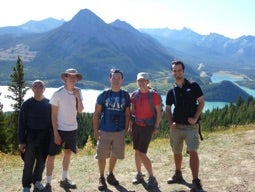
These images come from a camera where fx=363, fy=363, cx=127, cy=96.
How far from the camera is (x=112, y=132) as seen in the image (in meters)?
10.7

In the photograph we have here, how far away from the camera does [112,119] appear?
34.9ft

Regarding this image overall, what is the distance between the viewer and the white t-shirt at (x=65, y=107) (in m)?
10.6

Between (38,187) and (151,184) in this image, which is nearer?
(38,187)

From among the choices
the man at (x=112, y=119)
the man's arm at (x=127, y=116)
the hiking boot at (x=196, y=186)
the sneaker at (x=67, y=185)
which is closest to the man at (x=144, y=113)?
the man's arm at (x=127, y=116)

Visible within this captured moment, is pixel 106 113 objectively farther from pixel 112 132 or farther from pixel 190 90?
pixel 190 90

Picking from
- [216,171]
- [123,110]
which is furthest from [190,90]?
[216,171]

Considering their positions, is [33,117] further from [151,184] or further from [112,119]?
[151,184]

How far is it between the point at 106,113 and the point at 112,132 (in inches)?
23.5

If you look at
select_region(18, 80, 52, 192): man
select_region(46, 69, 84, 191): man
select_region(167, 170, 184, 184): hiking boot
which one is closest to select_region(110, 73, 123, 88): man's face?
select_region(46, 69, 84, 191): man

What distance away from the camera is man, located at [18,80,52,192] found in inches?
413

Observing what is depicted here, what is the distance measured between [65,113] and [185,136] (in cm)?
358

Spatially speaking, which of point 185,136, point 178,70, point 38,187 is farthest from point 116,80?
point 38,187

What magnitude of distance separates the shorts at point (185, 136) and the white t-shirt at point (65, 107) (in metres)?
3.05

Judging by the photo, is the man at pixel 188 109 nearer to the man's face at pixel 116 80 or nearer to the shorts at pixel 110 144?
the man's face at pixel 116 80
